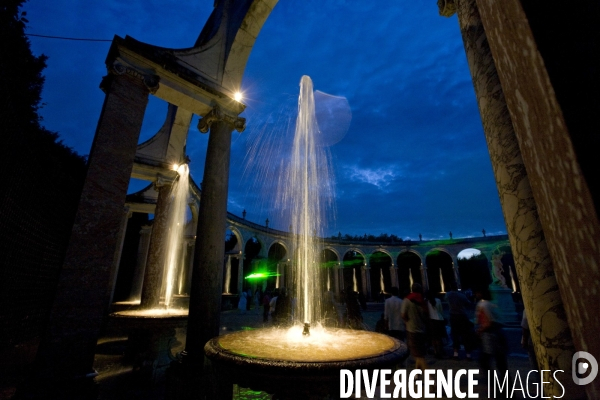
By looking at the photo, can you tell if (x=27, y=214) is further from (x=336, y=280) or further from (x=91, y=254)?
(x=336, y=280)

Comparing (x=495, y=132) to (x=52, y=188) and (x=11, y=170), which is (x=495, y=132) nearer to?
(x=11, y=170)

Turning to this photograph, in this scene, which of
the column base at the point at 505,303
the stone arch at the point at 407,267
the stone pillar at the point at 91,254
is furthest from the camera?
the stone arch at the point at 407,267

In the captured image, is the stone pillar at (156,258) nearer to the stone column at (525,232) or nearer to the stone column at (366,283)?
the stone column at (525,232)

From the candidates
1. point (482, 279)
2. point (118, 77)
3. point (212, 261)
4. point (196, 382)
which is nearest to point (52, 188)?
point (118, 77)

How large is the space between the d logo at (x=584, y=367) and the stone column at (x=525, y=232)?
38 mm

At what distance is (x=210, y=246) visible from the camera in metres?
4.99

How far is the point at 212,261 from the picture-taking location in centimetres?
494

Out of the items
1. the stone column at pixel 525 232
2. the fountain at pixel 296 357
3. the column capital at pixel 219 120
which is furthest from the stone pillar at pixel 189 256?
the stone column at pixel 525 232

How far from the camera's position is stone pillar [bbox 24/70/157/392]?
11.1 ft

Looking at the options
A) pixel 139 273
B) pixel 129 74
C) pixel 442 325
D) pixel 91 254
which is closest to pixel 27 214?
pixel 91 254

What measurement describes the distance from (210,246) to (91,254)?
1.81 metres

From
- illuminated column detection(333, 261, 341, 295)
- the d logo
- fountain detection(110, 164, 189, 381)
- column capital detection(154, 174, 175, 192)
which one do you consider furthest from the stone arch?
the d logo

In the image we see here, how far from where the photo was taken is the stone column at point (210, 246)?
4570 millimetres

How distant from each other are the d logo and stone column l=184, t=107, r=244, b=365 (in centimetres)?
478
